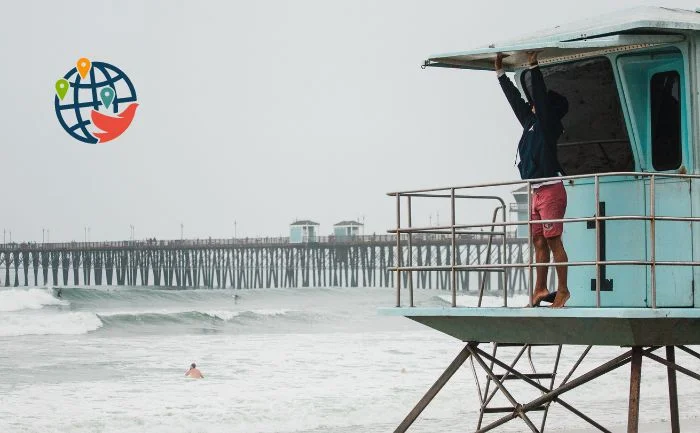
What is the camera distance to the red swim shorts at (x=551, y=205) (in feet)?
34.1

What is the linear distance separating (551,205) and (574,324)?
102 cm

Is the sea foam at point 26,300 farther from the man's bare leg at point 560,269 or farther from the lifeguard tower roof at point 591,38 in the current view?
the man's bare leg at point 560,269

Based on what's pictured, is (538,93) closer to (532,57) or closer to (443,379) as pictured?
(532,57)

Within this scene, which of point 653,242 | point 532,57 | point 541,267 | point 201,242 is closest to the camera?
point 653,242

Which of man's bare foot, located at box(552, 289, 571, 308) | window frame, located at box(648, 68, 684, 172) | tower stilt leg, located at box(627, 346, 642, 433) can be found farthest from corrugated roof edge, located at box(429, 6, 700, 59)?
tower stilt leg, located at box(627, 346, 642, 433)

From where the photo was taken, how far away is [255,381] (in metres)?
27.5

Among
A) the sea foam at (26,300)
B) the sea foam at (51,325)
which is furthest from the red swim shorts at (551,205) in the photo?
the sea foam at (26,300)

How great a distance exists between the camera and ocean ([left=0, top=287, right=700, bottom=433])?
20594 millimetres

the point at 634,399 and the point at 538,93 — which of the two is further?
the point at 538,93

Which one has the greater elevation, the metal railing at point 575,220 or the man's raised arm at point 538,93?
the man's raised arm at point 538,93

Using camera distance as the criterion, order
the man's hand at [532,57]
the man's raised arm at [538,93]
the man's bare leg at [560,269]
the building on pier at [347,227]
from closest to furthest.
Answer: the man's bare leg at [560,269], the man's raised arm at [538,93], the man's hand at [532,57], the building on pier at [347,227]

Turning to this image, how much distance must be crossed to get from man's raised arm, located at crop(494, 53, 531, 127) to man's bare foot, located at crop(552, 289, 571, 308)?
65.2 inches

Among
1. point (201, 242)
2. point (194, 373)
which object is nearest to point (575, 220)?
point (194, 373)

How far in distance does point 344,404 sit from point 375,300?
65.1m
